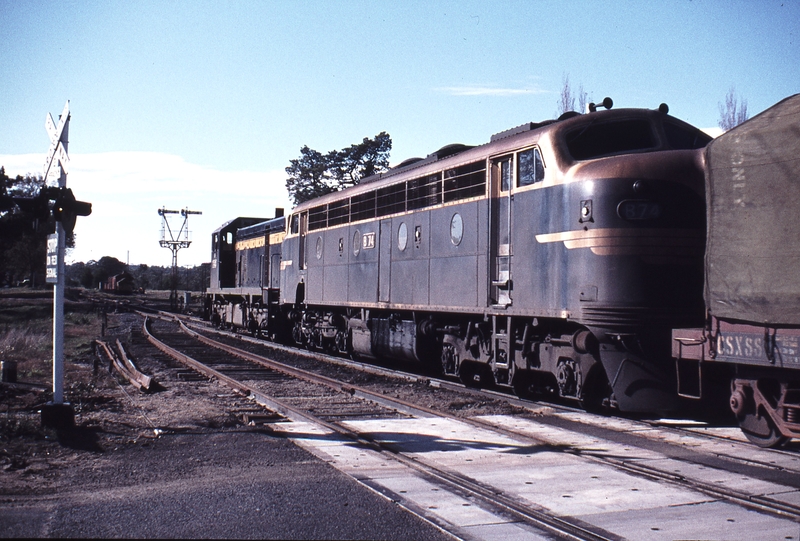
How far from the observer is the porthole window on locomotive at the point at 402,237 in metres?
14.1

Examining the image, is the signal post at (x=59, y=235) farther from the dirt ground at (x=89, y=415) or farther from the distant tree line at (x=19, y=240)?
the distant tree line at (x=19, y=240)

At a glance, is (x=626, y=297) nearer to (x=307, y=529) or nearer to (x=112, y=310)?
(x=307, y=529)

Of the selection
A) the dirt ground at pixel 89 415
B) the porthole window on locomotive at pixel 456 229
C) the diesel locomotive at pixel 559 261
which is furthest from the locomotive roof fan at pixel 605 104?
the dirt ground at pixel 89 415

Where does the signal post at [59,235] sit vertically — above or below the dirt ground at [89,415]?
above

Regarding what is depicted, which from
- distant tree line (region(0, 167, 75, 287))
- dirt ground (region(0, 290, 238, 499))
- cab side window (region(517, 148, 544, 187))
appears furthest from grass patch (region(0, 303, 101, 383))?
cab side window (region(517, 148, 544, 187))

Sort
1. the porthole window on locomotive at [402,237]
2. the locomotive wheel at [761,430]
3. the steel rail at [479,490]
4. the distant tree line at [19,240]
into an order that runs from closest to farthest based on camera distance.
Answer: the steel rail at [479,490], the locomotive wheel at [761,430], the porthole window on locomotive at [402,237], the distant tree line at [19,240]

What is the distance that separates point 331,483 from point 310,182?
5130 cm

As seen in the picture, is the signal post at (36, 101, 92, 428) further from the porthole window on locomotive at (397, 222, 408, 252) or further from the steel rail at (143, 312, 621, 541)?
the porthole window on locomotive at (397, 222, 408, 252)

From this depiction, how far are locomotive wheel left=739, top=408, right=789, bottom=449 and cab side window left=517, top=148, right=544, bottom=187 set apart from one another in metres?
3.99

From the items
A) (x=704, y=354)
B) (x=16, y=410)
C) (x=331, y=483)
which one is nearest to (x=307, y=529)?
(x=331, y=483)

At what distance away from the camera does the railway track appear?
5.39 meters

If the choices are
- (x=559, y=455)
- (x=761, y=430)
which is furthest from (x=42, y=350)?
(x=761, y=430)

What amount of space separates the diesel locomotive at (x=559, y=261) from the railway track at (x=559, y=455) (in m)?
0.58

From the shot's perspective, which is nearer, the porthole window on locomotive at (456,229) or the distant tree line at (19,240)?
the porthole window on locomotive at (456,229)
